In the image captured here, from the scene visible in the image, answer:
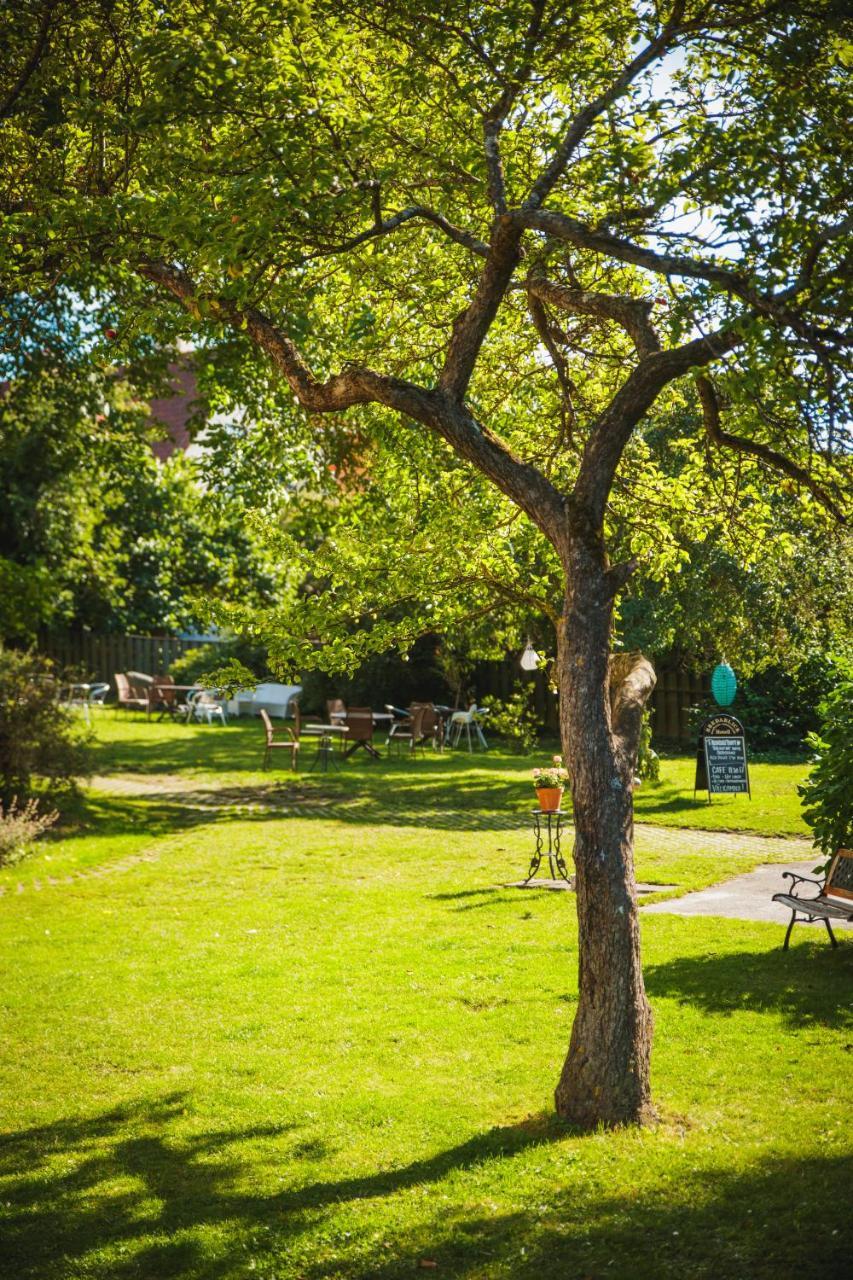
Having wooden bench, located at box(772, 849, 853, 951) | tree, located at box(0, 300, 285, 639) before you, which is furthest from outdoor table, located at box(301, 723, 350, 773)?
wooden bench, located at box(772, 849, 853, 951)

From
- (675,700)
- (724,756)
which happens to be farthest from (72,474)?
(675,700)

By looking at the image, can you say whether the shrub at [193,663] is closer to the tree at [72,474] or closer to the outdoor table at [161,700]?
the outdoor table at [161,700]

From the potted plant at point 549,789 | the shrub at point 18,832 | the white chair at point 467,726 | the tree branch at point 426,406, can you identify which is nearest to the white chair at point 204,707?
the white chair at point 467,726

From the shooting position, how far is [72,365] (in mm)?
17734

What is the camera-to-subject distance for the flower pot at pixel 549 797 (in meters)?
13.2

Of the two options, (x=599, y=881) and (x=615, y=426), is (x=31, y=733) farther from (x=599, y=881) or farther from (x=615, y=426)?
(x=615, y=426)

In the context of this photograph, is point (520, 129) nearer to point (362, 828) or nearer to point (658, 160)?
point (658, 160)

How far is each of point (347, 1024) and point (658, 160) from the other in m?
6.06

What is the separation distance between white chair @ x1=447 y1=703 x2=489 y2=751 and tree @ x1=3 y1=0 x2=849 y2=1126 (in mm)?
16979

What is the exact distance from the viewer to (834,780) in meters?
9.87

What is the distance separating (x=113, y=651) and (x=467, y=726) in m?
14.8

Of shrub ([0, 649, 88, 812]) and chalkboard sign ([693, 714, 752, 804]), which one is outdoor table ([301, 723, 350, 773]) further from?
chalkboard sign ([693, 714, 752, 804])

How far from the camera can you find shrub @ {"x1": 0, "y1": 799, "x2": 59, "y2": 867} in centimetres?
1414

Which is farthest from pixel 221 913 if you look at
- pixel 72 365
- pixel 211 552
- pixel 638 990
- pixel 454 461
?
pixel 211 552
